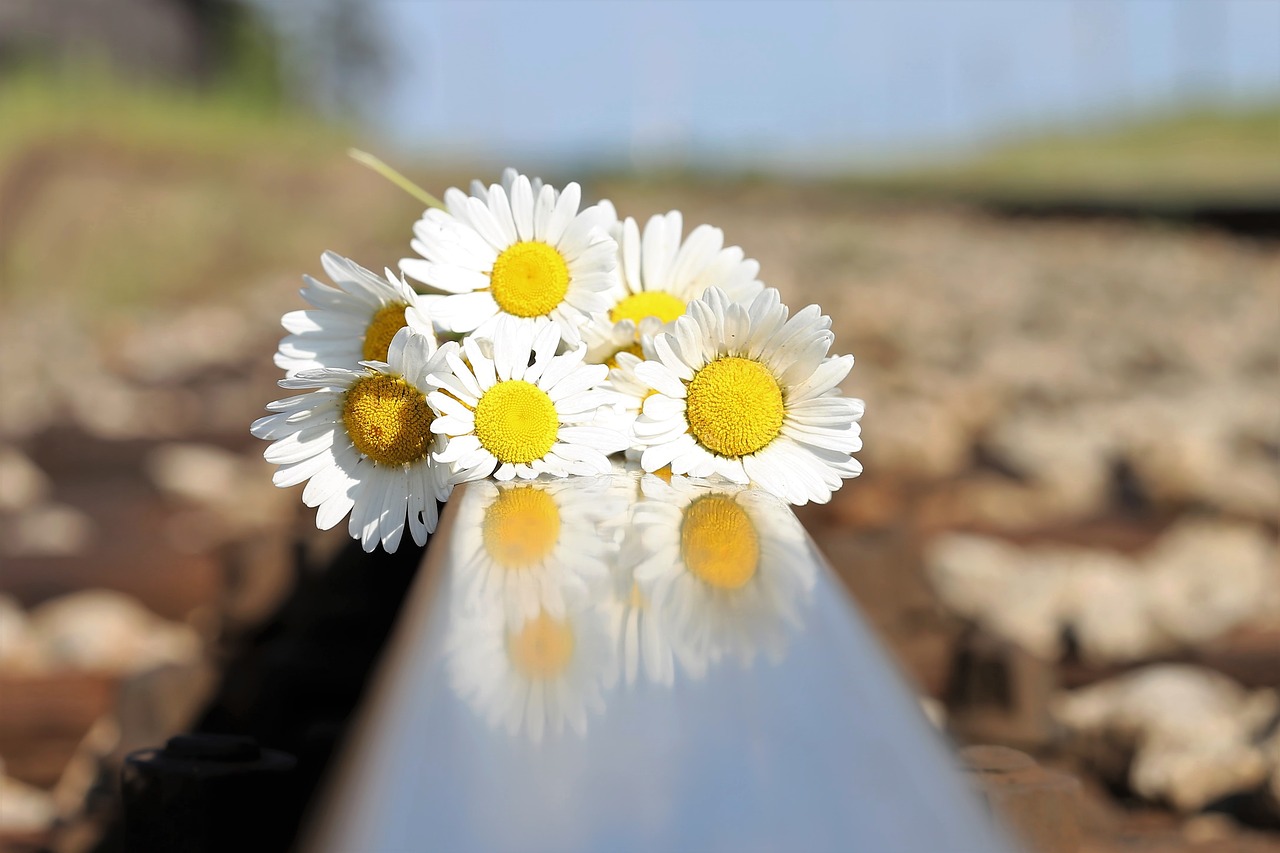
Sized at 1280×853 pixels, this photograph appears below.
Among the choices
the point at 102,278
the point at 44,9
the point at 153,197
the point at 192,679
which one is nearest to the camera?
the point at 192,679

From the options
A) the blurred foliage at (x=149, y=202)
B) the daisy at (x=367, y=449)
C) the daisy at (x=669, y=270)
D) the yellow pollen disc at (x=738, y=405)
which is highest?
the blurred foliage at (x=149, y=202)

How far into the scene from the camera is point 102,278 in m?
9.97

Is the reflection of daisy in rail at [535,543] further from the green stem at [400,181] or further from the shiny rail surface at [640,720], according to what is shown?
the green stem at [400,181]

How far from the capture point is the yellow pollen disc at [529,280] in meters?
1.26

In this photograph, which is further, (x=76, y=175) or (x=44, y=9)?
(x=44, y=9)

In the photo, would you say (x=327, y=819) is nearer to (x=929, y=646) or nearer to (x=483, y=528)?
(x=483, y=528)

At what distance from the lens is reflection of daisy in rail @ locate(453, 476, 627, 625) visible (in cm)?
76

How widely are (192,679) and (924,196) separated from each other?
25801 mm

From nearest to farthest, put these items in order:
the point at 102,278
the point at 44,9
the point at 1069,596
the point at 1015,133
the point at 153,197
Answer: the point at 1069,596, the point at 102,278, the point at 153,197, the point at 44,9, the point at 1015,133

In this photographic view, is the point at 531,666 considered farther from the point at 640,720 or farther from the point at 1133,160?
the point at 1133,160

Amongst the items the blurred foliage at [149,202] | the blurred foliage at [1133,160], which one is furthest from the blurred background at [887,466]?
the blurred foliage at [1133,160]

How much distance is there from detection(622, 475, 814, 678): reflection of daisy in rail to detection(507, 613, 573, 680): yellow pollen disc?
0.06 meters

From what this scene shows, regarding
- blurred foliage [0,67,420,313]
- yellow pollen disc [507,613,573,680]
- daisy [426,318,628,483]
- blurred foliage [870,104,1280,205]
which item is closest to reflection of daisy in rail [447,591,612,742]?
yellow pollen disc [507,613,573,680]

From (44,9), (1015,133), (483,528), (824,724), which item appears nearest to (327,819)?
(824,724)
